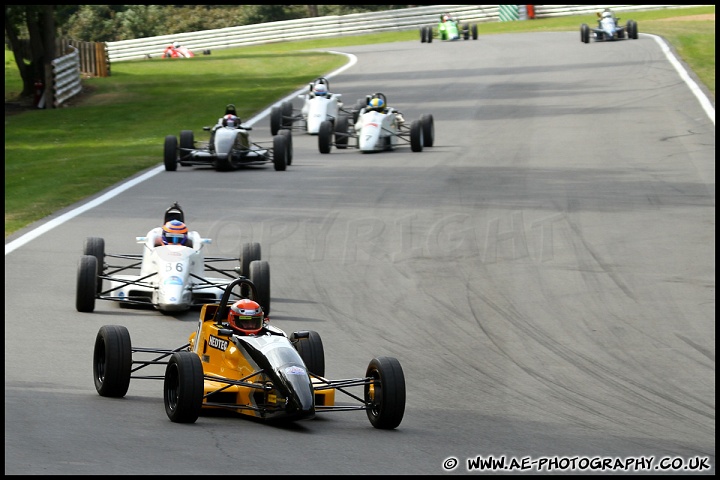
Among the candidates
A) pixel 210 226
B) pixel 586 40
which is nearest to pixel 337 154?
pixel 210 226

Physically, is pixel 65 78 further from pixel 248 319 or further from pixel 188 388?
pixel 188 388

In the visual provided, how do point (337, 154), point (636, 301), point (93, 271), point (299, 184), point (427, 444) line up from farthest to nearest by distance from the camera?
point (337, 154) → point (299, 184) → point (636, 301) → point (93, 271) → point (427, 444)

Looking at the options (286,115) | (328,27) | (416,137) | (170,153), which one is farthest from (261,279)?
(328,27)

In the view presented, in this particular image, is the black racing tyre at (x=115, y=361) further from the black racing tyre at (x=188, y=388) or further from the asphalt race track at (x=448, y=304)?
the black racing tyre at (x=188, y=388)

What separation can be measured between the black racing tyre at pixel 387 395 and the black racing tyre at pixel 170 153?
16097 mm

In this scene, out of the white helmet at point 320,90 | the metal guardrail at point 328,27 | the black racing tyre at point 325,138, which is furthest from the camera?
the metal guardrail at point 328,27

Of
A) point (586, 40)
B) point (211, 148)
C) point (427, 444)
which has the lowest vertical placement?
point (427, 444)

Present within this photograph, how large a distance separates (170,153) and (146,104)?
1585cm

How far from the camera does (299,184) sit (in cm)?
2334

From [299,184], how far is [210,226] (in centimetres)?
443

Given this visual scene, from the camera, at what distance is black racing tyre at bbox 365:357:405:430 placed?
8992mm

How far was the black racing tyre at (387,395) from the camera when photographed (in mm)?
8992

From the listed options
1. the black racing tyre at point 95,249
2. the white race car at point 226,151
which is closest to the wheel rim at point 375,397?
the black racing tyre at point 95,249

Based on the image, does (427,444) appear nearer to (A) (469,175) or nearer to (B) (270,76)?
(A) (469,175)
